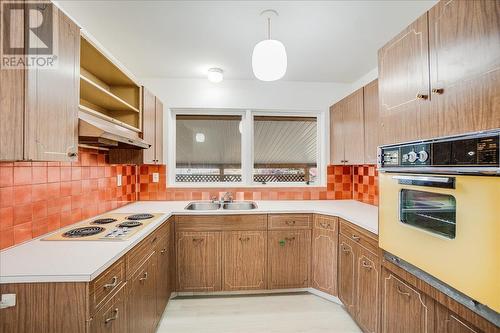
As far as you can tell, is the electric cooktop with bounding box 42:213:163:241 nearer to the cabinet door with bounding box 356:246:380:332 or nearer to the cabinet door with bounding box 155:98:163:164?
the cabinet door with bounding box 155:98:163:164

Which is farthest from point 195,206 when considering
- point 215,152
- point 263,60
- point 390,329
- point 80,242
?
point 390,329

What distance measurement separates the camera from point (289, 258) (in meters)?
2.51

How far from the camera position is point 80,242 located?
57.2 inches

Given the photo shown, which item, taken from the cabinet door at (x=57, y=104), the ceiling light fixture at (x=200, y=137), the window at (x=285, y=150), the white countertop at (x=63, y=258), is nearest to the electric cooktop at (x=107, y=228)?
the white countertop at (x=63, y=258)

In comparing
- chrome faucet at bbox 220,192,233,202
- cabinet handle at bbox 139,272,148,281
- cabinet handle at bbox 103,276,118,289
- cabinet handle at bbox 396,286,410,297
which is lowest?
cabinet handle at bbox 139,272,148,281

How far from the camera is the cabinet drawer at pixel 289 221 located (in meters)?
2.50

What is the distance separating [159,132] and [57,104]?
160 cm

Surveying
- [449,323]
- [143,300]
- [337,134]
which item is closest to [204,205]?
[143,300]

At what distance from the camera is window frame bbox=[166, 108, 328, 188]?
3104mm

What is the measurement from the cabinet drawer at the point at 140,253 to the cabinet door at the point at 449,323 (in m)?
1.62

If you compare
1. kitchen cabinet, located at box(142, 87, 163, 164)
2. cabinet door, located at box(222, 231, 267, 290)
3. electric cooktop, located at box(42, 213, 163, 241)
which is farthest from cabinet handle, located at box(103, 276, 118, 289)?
kitchen cabinet, located at box(142, 87, 163, 164)

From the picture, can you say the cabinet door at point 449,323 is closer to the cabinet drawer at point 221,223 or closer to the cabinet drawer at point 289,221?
the cabinet drawer at point 289,221

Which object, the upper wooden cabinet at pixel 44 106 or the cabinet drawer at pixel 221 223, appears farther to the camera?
the cabinet drawer at pixel 221 223

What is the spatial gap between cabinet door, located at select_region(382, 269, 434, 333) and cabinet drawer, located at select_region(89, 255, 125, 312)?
1.58 metres
